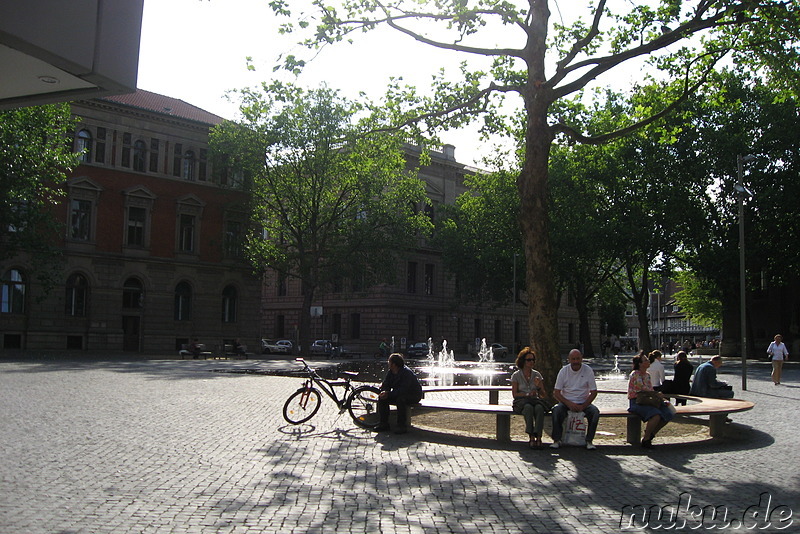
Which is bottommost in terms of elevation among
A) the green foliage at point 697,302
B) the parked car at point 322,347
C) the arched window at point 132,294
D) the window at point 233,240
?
the parked car at point 322,347

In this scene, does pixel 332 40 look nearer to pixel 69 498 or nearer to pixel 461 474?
pixel 461 474

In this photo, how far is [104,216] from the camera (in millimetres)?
48719

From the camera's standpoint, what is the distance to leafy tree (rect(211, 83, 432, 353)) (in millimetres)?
48000

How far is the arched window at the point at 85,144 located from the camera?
A: 158ft

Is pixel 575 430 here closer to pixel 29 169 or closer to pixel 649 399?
pixel 649 399

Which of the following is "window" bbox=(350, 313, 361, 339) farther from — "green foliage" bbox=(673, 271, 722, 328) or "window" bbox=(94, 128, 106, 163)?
"green foliage" bbox=(673, 271, 722, 328)

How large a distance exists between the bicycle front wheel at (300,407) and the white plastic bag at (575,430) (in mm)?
4573

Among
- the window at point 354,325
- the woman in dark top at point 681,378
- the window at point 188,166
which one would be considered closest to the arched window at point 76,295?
the window at point 188,166

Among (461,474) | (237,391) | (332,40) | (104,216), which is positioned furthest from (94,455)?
(104,216)

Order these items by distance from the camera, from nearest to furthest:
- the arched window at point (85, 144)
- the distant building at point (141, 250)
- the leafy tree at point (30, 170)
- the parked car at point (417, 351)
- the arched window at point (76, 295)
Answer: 1. the leafy tree at point (30, 170)
2. the distant building at point (141, 250)
3. the arched window at point (76, 295)
4. the arched window at point (85, 144)
5. the parked car at point (417, 351)

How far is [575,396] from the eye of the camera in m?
11.6

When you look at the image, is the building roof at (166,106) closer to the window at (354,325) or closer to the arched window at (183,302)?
the arched window at (183,302)

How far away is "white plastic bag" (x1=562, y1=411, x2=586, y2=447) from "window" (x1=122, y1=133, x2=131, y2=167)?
44.1 metres

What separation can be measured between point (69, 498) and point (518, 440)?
6.78 meters
